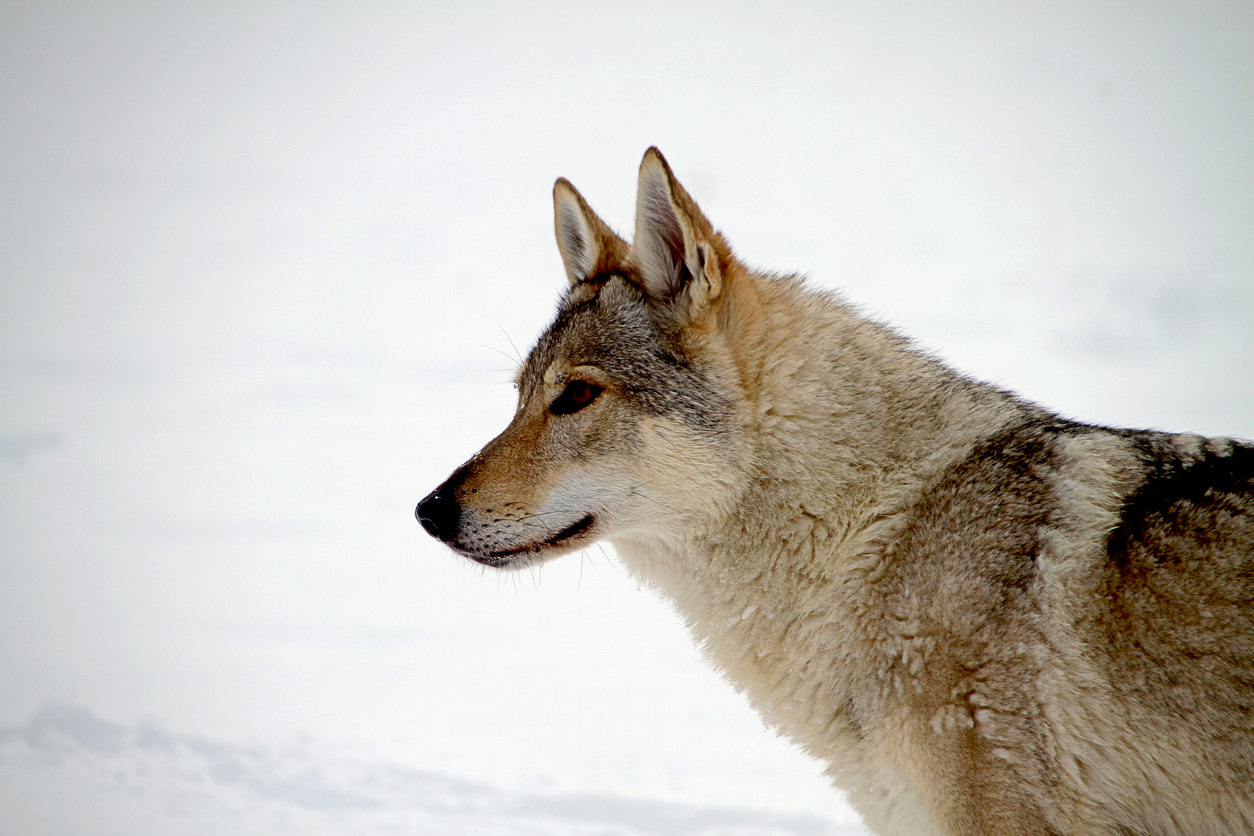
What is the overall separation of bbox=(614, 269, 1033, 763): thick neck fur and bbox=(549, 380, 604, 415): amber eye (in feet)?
1.61

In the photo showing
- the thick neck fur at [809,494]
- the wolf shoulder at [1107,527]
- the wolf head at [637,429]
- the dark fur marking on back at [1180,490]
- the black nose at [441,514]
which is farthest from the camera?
the black nose at [441,514]

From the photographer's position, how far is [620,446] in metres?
3.47

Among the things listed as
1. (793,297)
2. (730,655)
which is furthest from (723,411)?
(730,655)

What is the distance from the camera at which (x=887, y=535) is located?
3090 millimetres

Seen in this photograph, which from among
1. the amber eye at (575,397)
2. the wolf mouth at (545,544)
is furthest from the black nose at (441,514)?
the amber eye at (575,397)

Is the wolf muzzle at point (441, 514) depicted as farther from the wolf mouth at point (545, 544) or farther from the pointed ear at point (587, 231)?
the pointed ear at point (587, 231)

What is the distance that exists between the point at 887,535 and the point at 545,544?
4.15 ft

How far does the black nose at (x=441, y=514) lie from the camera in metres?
3.52

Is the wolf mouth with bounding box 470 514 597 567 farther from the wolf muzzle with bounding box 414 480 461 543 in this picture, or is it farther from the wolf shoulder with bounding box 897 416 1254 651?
the wolf shoulder with bounding box 897 416 1254 651

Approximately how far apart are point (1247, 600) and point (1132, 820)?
0.71 metres

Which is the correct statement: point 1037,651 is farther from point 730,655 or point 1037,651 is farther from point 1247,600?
point 730,655

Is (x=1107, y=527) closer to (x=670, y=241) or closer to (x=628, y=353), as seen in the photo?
(x=628, y=353)

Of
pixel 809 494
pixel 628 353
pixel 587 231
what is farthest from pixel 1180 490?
pixel 587 231

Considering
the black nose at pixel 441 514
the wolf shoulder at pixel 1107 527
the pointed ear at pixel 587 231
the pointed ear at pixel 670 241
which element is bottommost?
the wolf shoulder at pixel 1107 527
